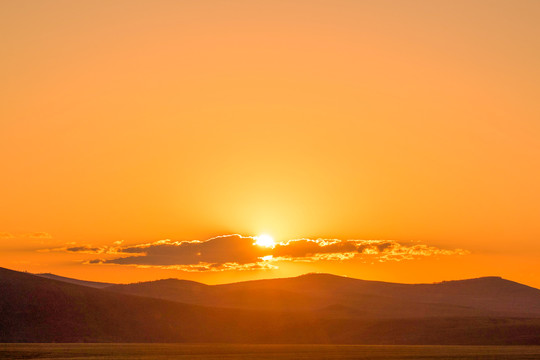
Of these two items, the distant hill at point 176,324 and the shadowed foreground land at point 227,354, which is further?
the distant hill at point 176,324

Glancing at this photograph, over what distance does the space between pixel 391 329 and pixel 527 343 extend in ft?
115

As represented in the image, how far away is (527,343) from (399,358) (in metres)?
61.7

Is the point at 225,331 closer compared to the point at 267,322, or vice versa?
the point at 225,331

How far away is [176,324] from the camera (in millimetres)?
144625

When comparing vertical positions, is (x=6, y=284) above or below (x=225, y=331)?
above

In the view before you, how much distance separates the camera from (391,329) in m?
151

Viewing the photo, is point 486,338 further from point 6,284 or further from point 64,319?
point 6,284

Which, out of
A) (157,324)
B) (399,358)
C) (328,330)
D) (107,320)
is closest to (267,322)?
(328,330)

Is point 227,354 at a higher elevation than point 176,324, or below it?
higher

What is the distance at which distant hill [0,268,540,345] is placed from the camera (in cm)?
12469

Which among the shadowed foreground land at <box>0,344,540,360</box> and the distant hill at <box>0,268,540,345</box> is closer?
the shadowed foreground land at <box>0,344,540,360</box>

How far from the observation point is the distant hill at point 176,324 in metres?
125

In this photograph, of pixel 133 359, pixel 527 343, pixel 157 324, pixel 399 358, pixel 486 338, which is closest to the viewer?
pixel 133 359

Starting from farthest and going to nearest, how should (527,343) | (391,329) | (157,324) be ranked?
(391,329)
(157,324)
(527,343)
